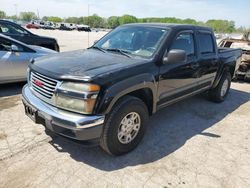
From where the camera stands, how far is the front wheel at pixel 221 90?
5824 millimetres

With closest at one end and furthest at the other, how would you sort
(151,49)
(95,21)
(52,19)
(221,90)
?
(151,49) → (221,90) → (95,21) → (52,19)

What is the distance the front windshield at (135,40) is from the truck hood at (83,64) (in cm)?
26

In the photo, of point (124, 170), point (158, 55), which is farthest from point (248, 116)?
point (124, 170)

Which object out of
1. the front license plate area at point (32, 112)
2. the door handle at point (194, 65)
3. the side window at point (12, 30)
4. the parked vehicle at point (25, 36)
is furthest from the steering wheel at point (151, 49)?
the side window at point (12, 30)

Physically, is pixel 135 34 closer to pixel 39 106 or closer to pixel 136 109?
pixel 136 109

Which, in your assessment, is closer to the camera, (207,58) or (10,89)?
(207,58)

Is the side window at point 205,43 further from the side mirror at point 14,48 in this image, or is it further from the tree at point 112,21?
the tree at point 112,21

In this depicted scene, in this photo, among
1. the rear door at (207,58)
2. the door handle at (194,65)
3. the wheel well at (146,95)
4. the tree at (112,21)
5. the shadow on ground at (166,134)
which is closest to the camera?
the shadow on ground at (166,134)

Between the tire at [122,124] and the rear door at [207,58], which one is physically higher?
the rear door at [207,58]

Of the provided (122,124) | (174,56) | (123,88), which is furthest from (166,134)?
(123,88)

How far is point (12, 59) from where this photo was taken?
5770mm

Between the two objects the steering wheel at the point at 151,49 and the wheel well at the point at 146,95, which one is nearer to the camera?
the wheel well at the point at 146,95

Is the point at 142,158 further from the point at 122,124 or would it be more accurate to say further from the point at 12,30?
the point at 12,30

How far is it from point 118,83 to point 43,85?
3.25ft
